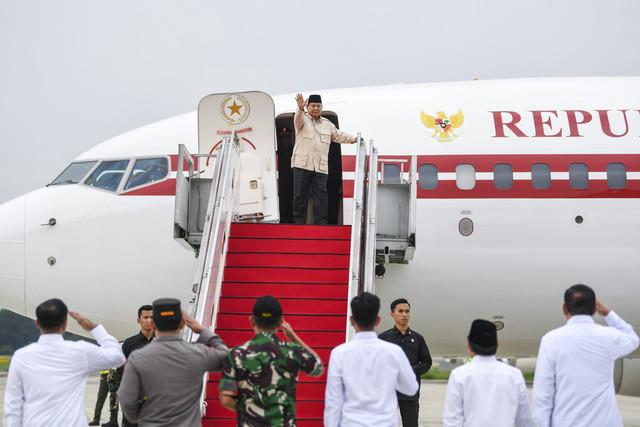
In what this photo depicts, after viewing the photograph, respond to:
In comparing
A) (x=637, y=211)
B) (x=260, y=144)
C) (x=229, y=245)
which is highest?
(x=260, y=144)

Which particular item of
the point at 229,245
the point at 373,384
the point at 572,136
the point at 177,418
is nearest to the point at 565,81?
the point at 572,136

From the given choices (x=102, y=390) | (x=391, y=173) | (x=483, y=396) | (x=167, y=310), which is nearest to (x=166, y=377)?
(x=167, y=310)

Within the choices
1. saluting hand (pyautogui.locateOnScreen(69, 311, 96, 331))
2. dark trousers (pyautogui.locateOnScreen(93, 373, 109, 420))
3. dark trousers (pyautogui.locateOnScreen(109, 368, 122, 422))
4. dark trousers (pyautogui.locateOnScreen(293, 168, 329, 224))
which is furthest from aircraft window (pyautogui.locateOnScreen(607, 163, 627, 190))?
dark trousers (pyautogui.locateOnScreen(93, 373, 109, 420))

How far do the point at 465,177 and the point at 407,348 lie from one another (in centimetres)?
338

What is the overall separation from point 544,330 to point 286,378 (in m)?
6.64

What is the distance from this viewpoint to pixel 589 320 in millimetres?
4957

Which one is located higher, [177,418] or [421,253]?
[421,253]

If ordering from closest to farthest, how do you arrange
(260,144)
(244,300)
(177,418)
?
(177,418)
(244,300)
(260,144)

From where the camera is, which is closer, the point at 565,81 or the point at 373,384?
the point at 373,384

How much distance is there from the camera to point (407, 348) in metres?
7.29

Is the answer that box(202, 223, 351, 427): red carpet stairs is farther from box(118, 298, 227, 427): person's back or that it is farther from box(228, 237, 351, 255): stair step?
box(118, 298, 227, 427): person's back

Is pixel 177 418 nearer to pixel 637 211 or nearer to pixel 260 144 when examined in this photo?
pixel 260 144

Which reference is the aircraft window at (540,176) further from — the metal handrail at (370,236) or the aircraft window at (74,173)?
the aircraft window at (74,173)

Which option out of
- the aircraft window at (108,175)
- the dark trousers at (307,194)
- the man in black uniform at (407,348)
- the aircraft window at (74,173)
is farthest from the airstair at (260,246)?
the aircraft window at (74,173)
